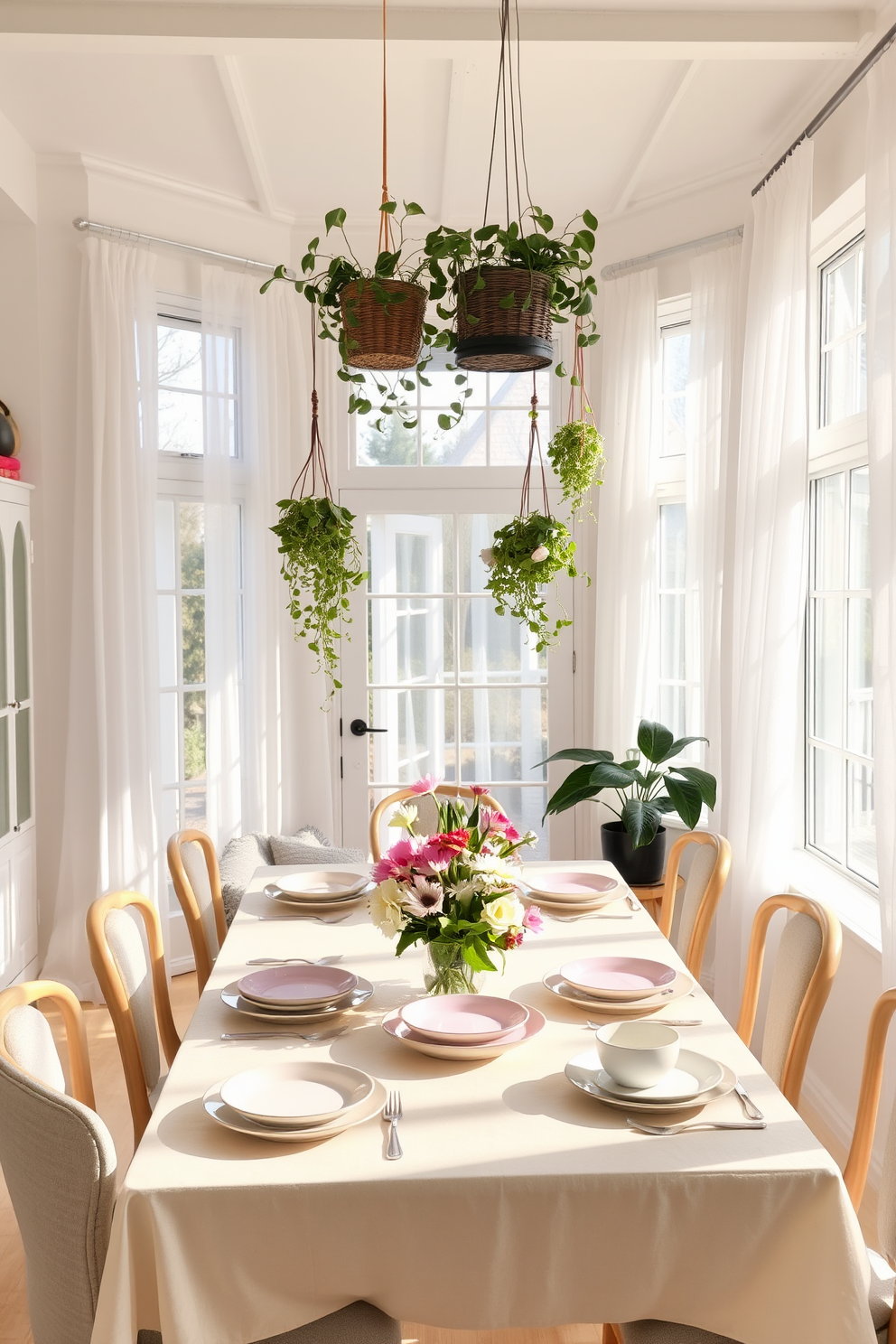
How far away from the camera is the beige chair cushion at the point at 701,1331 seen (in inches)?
60.2

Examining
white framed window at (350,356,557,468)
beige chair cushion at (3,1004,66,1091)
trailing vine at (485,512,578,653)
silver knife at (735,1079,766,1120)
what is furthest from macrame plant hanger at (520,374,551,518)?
beige chair cushion at (3,1004,66,1091)

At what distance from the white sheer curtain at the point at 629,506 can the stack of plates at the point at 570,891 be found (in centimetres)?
172

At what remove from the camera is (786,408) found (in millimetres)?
3545

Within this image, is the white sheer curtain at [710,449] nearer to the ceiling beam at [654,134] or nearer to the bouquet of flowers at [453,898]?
the ceiling beam at [654,134]

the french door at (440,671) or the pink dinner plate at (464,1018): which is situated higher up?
the french door at (440,671)

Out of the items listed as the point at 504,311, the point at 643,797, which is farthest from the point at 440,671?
the point at 504,311

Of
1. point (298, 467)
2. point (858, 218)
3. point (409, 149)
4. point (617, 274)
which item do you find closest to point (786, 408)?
point (858, 218)

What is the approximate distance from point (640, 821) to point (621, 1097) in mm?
2307

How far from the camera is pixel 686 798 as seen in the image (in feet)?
12.4

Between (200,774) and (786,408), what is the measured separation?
280cm

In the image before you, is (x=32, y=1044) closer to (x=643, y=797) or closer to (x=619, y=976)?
(x=619, y=976)

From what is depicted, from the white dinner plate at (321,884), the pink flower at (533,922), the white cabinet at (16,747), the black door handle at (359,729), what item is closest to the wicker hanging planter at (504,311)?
the pink flower at (533,922)

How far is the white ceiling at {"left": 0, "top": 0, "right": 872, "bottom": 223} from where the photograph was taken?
124 inches

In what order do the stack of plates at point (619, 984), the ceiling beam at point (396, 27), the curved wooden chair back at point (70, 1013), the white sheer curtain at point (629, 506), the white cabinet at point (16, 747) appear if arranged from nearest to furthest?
the curved wooden chair back at point (70, 1013) → the stack of plates at point (619, 984) → the ceiling beam at point (396, 27) → the white cabinet at point (16, 747) → the white sheer curtain at point (629, 506)
